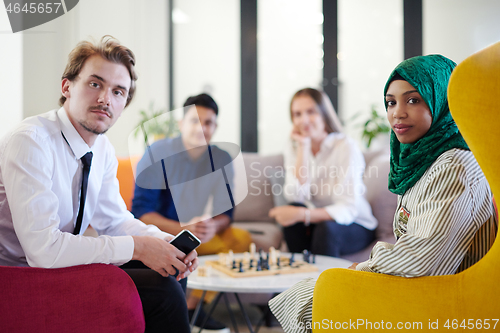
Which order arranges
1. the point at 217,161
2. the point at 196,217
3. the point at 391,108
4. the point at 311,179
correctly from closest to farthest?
the point at 391,108 → the point at 217,161 → the point at 196,217 → the point at 311,179

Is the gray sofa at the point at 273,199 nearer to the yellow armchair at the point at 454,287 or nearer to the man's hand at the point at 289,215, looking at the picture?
the man's hand at the point at 289,215

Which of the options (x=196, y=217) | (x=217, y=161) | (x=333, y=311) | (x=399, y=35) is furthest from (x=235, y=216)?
(x=399, y=35)

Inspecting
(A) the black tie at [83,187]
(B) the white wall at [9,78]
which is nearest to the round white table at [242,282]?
(A) the black tie at [83,187]

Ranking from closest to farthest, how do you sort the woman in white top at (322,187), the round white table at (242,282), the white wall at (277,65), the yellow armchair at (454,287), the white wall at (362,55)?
the yellow armchair at (454,287) → the round white table at (242,282) → the woman in white top at (322,187) → the white wall at (362,55) → the white wall at (277,65)

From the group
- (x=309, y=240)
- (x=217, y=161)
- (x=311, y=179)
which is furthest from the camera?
(x=311, y=179)

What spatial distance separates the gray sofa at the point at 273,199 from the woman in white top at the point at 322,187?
0.26 feet

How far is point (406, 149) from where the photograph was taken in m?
1.10

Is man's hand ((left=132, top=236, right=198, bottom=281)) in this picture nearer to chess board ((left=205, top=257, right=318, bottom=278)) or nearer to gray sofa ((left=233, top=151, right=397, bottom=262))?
chess board ((left=205, top=257, right=318, bottom=278))

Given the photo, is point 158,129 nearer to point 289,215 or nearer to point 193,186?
point 193,186

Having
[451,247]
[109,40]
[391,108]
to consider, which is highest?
[109,40]

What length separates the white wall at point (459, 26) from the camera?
3.36 metres

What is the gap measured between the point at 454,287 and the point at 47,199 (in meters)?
0.95

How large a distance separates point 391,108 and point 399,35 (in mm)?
2921

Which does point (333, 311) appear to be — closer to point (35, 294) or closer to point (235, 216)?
point (35, 294)
